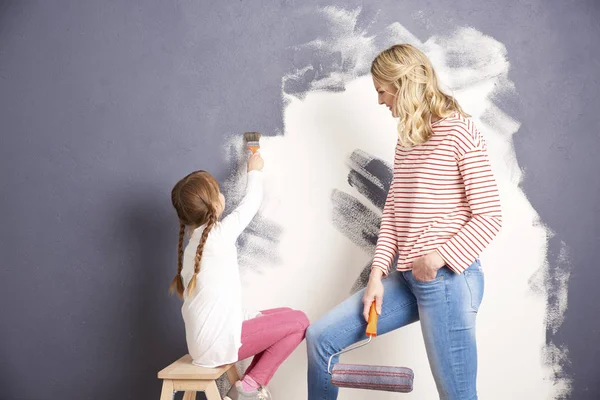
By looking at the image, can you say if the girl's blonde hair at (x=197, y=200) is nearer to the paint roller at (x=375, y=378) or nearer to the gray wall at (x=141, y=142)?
the gray wall at (x=141, y=142)

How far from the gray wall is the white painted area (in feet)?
0.25

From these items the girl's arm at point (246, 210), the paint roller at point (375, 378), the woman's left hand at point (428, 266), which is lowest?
the paint roller at point (375, 378)

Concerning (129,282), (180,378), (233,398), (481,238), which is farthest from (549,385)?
(129,282)

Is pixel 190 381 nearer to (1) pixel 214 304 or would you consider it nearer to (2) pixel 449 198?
(1) pixel 214 304

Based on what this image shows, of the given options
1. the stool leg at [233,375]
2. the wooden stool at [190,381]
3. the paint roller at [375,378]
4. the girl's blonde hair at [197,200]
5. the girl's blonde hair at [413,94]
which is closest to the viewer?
the paint roller at [375,378]

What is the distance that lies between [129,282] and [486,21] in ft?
5.56

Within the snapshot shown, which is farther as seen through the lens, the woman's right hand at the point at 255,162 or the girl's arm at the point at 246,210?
the woman's right hand at the point at 255,162

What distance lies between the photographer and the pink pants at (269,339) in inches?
77.9

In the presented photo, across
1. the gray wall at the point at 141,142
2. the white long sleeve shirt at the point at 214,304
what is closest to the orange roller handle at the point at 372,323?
the white long sleeve shirt at the point at 214,304

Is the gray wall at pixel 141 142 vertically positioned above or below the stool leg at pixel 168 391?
above

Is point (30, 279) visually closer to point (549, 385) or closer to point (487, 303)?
point (487, 303)

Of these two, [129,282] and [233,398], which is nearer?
[233,398]

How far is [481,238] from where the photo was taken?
5.39ft

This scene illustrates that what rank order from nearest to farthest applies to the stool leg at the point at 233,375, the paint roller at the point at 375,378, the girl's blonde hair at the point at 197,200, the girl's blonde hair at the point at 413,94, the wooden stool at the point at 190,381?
the paint roller at the point at 375,378 → the girl's blonde hair at the point at 413,94 → the wooden stool at the point at 190,381 → the girl's blonde hair at the point at 197,200 → the stool leg at the point at 233,375
